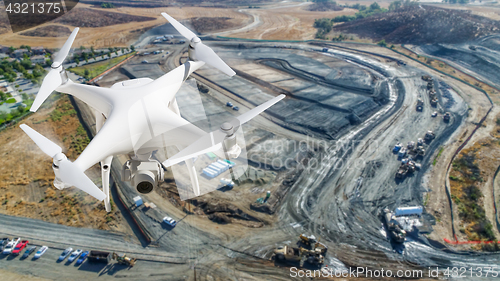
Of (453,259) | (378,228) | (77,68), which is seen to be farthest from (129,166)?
(77,68)

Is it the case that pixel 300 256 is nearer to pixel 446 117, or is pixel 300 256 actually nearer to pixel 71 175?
pixel 71 175

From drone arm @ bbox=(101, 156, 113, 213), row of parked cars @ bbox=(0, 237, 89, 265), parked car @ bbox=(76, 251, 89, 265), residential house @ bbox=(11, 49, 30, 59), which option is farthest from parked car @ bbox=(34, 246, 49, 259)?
residential house @ bbox=(11, 49, 30, 59)

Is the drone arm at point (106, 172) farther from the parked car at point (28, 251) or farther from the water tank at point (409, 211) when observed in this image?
the water tank at point (409, 211)

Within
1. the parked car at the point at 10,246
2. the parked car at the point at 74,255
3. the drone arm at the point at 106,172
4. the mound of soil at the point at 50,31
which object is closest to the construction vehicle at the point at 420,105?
the drone arm at the point at 106,172

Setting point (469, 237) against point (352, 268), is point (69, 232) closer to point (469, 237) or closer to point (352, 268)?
point (352, 268)

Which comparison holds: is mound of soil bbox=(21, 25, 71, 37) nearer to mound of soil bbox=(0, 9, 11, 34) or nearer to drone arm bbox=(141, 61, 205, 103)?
mound of soil bbox=(0, 9, 11, 34)

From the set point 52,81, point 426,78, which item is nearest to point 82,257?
point 52,81
